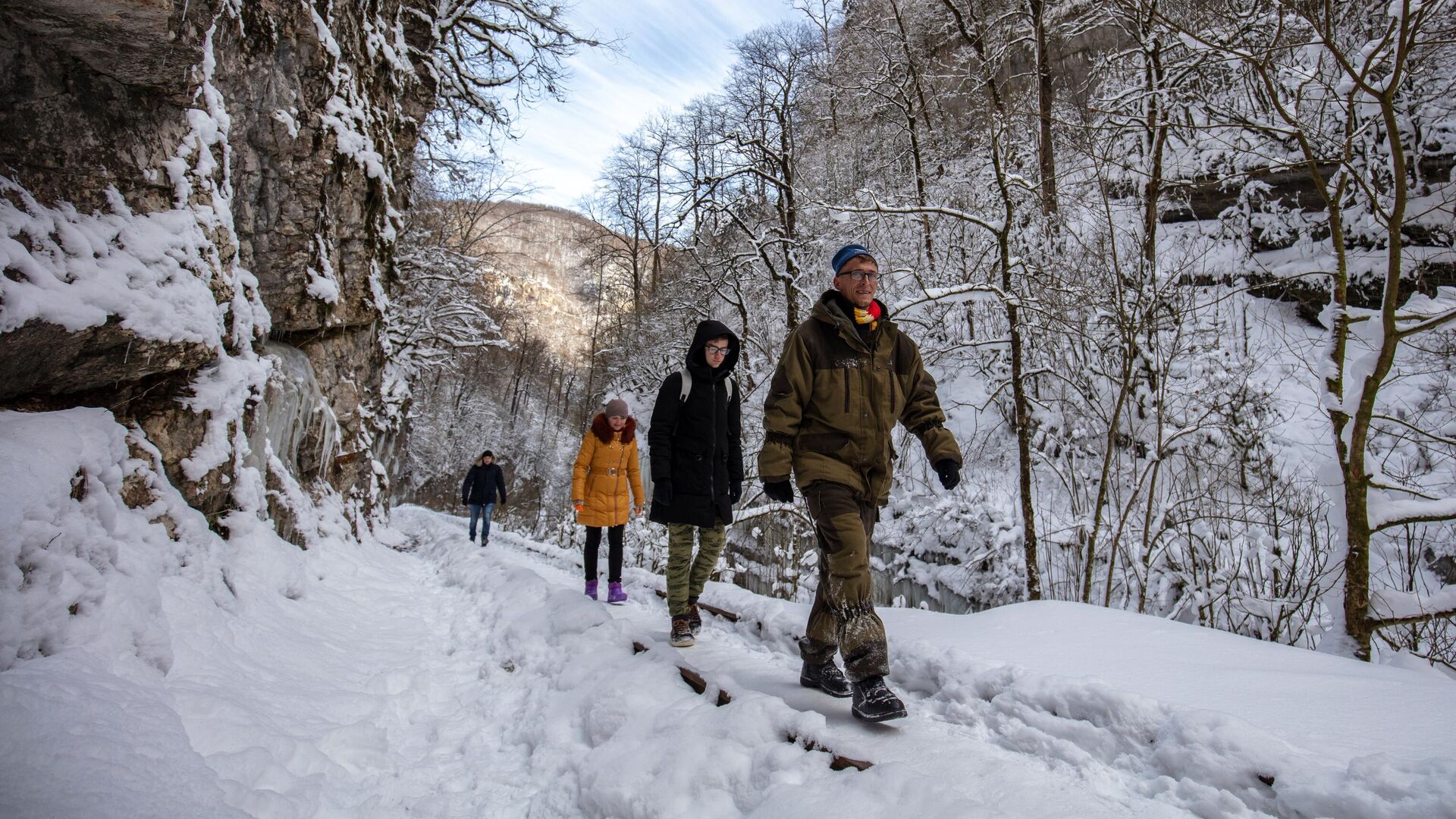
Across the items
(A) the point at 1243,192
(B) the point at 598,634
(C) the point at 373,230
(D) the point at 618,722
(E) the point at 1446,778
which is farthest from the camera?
(A) the point at 1243,192

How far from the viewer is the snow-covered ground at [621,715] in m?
1.94

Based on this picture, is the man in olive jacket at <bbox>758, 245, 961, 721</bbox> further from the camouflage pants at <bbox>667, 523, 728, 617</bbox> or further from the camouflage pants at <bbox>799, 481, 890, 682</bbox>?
the camouflage pants at <bbox>667, 523, 728, 617</bbox>

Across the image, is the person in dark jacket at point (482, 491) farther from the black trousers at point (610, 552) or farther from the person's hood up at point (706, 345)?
the person's hood up at point (706, 345)

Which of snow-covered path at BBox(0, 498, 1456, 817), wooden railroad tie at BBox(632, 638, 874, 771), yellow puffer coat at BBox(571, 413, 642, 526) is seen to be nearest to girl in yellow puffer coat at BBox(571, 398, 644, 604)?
yellow puffer coat at BBox(571, 413, 642, 526)

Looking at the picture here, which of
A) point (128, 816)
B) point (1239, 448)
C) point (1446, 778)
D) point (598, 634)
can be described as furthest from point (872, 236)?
point (128, 816)

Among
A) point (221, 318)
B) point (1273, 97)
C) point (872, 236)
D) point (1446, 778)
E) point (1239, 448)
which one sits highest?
point (872, 236)

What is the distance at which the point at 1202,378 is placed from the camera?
7398mm

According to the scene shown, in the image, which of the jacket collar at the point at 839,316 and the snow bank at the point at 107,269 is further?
the snow bank at the point at 107,269

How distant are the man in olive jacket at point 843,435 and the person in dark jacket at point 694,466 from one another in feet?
4.40

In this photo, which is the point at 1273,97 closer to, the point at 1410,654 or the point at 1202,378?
the point at 1410,654

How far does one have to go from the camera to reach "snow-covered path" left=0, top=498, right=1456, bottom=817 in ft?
6.27

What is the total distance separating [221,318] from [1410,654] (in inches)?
301

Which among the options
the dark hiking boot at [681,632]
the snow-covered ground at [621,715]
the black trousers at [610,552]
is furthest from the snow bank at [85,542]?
the black trousers at [610,552]

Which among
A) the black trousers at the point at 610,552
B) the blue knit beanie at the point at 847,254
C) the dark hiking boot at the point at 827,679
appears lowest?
the dark hiking boot at the point at 827,679
